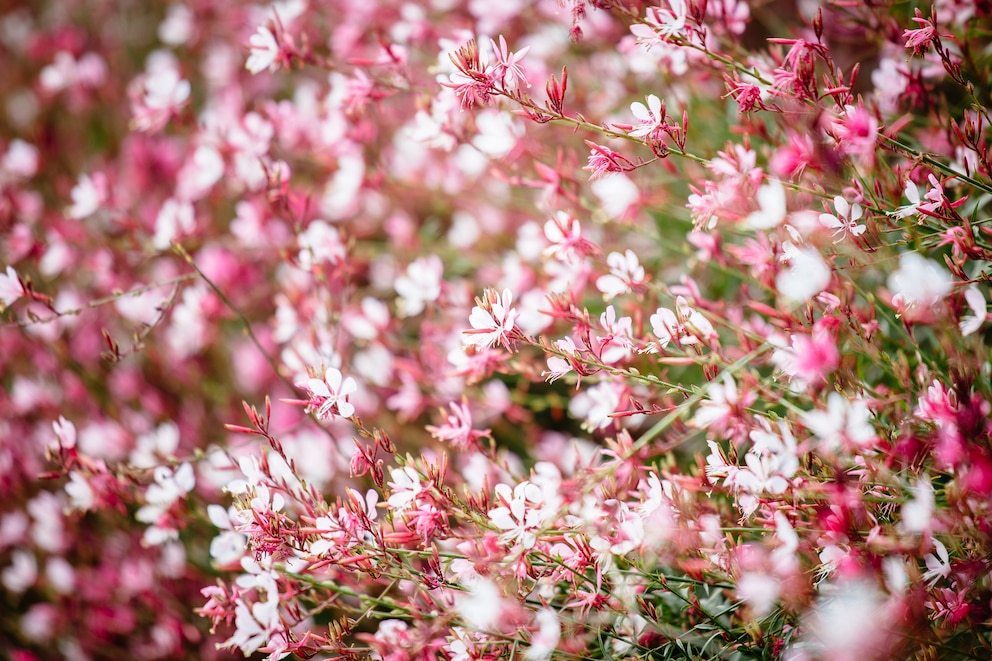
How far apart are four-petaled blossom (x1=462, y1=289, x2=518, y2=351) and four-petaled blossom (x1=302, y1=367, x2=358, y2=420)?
16cm

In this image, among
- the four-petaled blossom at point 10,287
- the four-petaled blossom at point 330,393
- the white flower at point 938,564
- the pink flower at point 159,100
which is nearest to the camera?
the white flower at point 938,564

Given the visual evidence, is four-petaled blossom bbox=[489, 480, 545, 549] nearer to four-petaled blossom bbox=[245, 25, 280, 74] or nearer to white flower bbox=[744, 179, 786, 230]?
white flower bbox=[744, 179, 786, 230]

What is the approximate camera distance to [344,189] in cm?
130

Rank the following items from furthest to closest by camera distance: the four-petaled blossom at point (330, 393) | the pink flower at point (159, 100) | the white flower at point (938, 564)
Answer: the pink flower at point (159, 100) < the four-petaled blossom at point (330, 393) < the white flower at point (938, 564)

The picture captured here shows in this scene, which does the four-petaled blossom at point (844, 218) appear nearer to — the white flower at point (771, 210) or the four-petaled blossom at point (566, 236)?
the white flower at point (771, 210)

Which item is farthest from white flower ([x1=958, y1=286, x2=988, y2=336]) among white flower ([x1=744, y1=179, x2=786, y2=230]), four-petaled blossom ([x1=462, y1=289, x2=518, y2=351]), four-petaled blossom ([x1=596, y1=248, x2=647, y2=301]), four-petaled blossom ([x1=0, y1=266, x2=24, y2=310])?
four-petaled blossom ([x1=0, y1=266, x2=24, y2=310])

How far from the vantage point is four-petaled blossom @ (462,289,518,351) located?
78 cm

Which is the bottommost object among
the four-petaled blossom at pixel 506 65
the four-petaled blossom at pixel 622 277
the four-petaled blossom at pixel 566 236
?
the four-petaled blossom at pixel 622 277

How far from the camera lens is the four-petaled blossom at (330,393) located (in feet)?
2.62

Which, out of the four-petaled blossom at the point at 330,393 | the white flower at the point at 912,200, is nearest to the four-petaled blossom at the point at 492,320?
the four-petaled blossom at the point at 330,393

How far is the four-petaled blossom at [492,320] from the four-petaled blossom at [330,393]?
0.16 meters

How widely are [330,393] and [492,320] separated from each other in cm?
22

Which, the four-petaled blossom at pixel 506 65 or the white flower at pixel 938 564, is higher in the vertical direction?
the four-petaled blossom at pixel 506 65

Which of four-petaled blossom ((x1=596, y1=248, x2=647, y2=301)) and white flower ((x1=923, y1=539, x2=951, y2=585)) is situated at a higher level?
four-petaled blossom ((x1=596, y1=248, x2=647, y2=301))
